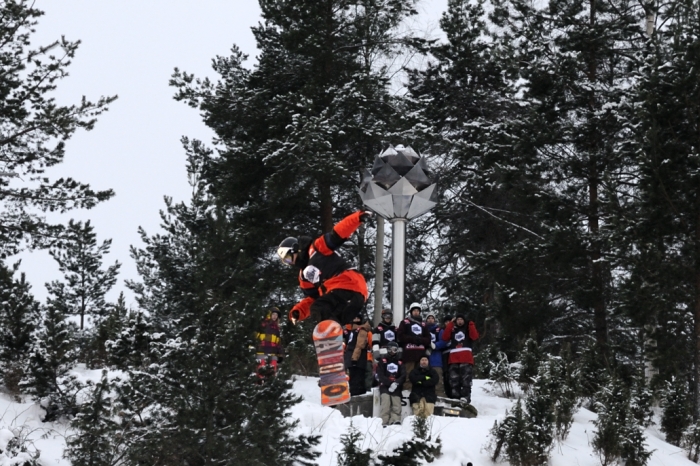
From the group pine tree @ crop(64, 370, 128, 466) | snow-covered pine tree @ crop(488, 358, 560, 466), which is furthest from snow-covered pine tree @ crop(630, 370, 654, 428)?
pine tree @ crop(64, 370, 128, 466)

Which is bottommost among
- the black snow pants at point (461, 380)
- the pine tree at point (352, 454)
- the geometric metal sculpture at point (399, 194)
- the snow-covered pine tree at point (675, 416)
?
the pine tree at point (352, 454)

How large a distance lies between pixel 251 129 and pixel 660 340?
36.5 feet

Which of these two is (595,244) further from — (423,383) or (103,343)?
(103,343)

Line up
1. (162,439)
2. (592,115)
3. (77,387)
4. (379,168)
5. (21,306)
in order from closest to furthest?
(162,439) → (77,387) → (21,306) → (379,168) → (592,115)

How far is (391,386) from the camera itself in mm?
12609

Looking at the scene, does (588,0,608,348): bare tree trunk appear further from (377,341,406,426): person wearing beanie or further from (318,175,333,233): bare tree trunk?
(377,341,406,426): person wearing beanie

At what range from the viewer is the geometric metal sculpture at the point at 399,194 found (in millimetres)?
13562

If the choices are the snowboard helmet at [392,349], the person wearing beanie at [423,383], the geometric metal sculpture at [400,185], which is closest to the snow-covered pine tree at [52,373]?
the snowboard helmet at [392,349]

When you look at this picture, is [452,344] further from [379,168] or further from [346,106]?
[346,106]

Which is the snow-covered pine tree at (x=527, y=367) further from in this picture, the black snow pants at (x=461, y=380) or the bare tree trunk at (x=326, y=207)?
the bare tree trunk at (x=326, y=207)

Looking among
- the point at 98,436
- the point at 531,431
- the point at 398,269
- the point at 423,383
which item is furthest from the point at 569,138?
the point at 98,436

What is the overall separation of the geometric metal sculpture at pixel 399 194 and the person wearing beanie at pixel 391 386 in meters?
1.01

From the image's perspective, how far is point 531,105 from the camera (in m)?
20.1

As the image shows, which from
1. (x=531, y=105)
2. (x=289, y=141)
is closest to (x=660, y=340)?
(x=531, y=105)
